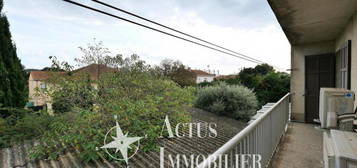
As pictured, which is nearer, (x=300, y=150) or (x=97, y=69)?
(x=300, y=150)

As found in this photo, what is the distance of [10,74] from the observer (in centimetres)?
722

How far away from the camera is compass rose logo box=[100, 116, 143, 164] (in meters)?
2.98

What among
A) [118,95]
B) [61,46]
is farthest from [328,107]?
[61,46]

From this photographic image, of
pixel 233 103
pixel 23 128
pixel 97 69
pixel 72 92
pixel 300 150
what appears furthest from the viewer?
pixel 233 103

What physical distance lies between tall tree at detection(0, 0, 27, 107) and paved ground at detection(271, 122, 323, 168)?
9.62m

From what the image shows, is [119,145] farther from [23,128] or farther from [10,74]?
[10,74]

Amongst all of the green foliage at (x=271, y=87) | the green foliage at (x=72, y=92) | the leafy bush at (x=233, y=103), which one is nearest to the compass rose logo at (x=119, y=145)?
the green foliage at (x=72, y=92)

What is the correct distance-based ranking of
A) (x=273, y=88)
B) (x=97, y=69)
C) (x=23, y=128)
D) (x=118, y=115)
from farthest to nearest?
(x=273, y=88), (x=97, y=69), (x=23, y=128), (x=118, y=115)

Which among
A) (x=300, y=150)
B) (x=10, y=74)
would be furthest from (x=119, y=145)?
(x=10, y=74)

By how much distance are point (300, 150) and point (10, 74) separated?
35.2 ft

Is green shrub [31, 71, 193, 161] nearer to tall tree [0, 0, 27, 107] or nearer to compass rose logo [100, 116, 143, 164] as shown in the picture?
compass rose logo [100, 116, 143, 164]

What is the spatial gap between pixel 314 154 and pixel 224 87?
452cm

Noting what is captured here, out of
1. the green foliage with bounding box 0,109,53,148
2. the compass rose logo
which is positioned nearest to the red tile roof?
the green foliage with bounding box 0,109,53,148

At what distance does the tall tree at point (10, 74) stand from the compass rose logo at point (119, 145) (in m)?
6.63
